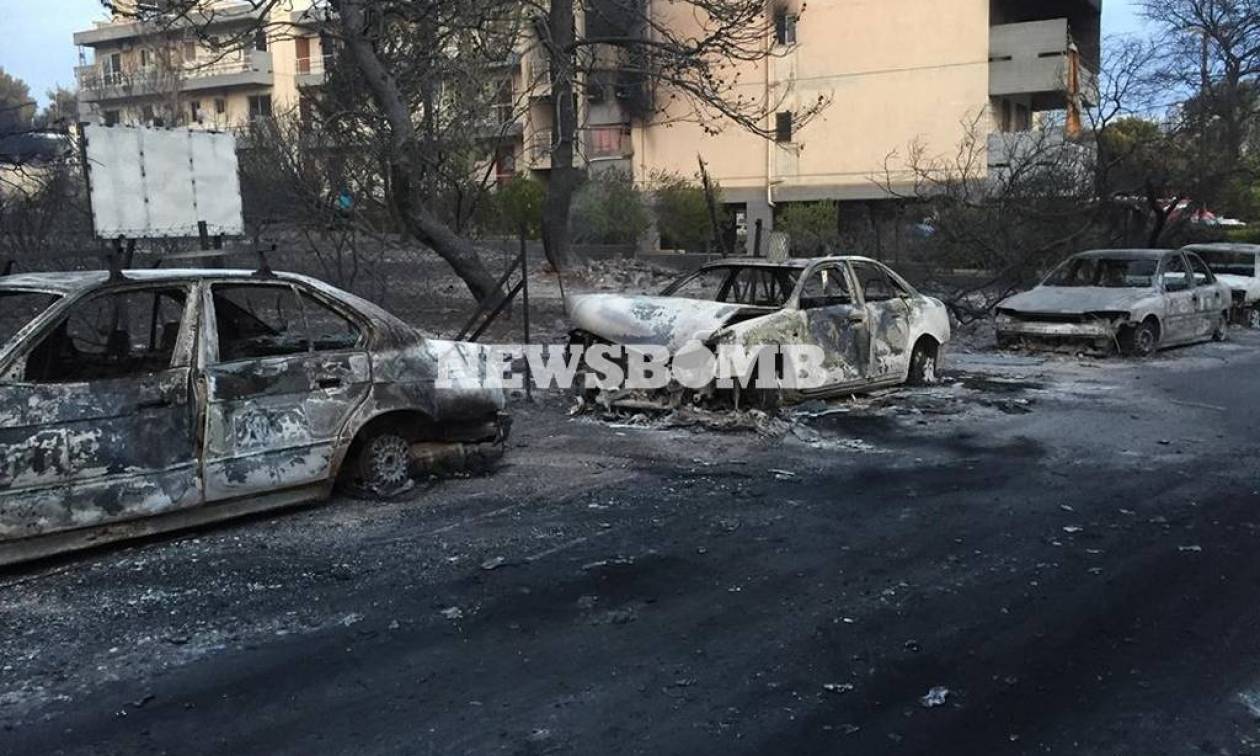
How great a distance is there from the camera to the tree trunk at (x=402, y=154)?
13.6 metres

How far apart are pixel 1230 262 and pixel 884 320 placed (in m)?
12.3

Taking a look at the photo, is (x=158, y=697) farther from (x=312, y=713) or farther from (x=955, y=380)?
(x=955, y=380)

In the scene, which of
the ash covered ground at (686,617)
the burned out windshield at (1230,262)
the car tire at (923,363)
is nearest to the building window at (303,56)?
the burned out windshield at (1230,262)

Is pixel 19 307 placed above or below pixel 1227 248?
below

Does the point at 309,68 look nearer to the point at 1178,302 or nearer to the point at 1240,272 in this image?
the point at 1240,272

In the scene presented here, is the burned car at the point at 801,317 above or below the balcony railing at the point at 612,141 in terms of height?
below

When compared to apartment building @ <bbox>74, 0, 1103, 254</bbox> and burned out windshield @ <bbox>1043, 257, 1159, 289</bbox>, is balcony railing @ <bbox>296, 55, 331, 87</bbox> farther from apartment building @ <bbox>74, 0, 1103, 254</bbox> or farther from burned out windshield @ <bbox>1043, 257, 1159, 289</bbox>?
burned out windshield @ <bbox>1043, 257, 1159, 289</bbox>

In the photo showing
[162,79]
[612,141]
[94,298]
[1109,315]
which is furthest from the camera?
[612,141]

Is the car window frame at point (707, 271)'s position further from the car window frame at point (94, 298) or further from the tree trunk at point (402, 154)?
the car window frame at point (94, 298)

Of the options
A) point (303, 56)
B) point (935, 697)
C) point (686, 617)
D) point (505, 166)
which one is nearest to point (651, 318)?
point (686, 617)

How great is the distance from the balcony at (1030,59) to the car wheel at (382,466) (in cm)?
3343

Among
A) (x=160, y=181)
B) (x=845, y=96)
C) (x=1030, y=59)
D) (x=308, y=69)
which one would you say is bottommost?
(x=160, y=181)

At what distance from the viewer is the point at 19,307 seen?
18.6 feet

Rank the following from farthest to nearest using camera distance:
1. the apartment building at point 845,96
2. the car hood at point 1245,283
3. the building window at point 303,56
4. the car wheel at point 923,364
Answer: the building window at point 303,56
the apartment building at point 845,96
the car hood at point 1245,283
the car wheel at point 923,364
